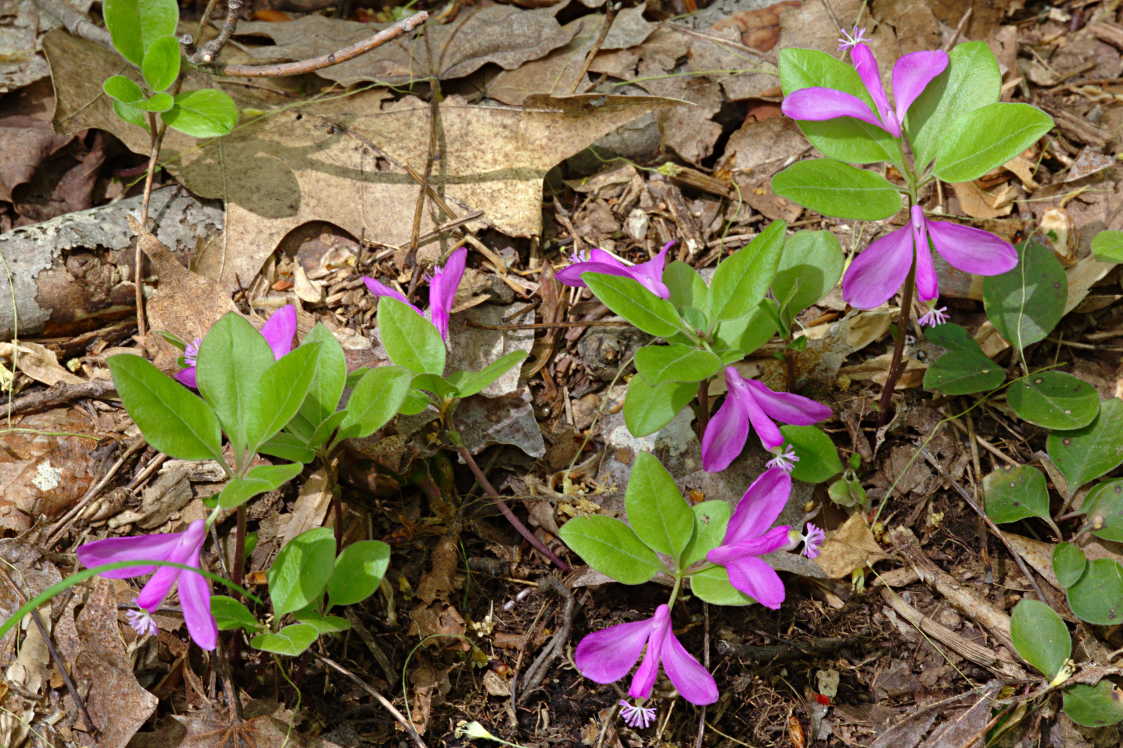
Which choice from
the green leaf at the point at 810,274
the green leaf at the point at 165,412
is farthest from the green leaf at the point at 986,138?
the green leaf at the point at 165,412

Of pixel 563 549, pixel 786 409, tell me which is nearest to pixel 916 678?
pixel 786 409

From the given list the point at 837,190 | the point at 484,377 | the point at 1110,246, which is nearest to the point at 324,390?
the point at 484,377

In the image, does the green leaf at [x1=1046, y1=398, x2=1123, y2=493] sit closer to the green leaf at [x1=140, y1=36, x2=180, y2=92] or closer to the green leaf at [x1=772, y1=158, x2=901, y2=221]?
the green leaf at [x1=772, y1=158, x2=901, y2=221]

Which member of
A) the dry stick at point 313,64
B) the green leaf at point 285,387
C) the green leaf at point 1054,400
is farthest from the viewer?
the dry stick at point 313,64

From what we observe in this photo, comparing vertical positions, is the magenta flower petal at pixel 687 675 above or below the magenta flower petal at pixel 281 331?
below

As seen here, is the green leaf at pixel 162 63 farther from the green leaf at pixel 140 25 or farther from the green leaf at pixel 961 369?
the green leaf at pixel 961 369

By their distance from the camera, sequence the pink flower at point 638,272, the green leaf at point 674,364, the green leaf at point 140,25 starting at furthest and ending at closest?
1. the green leaf at point 140,25
2. the pink flower at point 638,272
3. the green leaf at point 674,364

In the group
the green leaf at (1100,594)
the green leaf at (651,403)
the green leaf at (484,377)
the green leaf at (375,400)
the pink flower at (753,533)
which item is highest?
the green leaf at (375,400)

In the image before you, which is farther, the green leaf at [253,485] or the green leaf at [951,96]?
the green leaf at [951,96]
